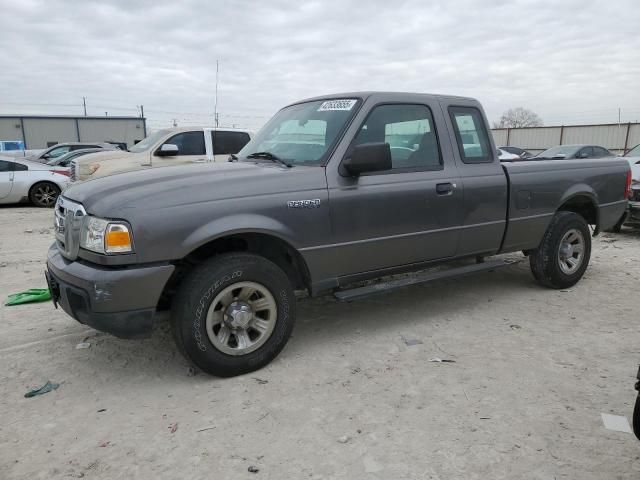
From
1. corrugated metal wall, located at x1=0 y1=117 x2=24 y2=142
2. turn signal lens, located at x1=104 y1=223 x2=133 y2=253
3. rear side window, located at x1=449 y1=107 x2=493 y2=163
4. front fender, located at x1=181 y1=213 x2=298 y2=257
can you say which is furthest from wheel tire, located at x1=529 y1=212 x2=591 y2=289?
corrugated metal wall, located at x1=0 y1=117 x2=24 y2=142

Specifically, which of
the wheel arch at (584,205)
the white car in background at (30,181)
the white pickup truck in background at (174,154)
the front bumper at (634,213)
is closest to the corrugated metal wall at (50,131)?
the white car in background at (30,181)

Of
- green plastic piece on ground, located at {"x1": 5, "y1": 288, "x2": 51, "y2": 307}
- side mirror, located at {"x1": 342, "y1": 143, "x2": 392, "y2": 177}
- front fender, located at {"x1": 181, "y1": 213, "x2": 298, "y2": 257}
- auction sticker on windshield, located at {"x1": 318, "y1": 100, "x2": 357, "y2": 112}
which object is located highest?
auction sticker on windshield, located at {"x1": 318, "y1": 100, "x2": 357, "y2": 112}

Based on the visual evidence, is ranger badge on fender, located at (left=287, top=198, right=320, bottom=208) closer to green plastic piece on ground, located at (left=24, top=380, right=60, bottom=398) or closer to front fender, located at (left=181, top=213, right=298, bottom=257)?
front fender, located at (left=181, top=213, right=298, bottom=257)

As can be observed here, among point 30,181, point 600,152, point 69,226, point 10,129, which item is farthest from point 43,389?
point 10,129

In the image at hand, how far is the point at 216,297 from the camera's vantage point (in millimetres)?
3297

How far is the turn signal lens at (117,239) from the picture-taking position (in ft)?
9.96

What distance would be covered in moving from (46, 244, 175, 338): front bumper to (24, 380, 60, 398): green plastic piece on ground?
0.56 metres

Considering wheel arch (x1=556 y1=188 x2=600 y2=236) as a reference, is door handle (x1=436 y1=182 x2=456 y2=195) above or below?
above

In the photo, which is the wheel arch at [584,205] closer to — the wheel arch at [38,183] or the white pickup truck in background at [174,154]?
the white pickup truck in background at [174,154]

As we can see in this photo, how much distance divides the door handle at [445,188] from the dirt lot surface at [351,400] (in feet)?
3.82

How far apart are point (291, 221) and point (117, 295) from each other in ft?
4.03

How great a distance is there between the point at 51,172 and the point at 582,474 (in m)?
14.0

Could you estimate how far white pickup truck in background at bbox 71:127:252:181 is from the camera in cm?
952

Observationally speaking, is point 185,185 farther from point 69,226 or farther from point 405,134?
point 405,134
